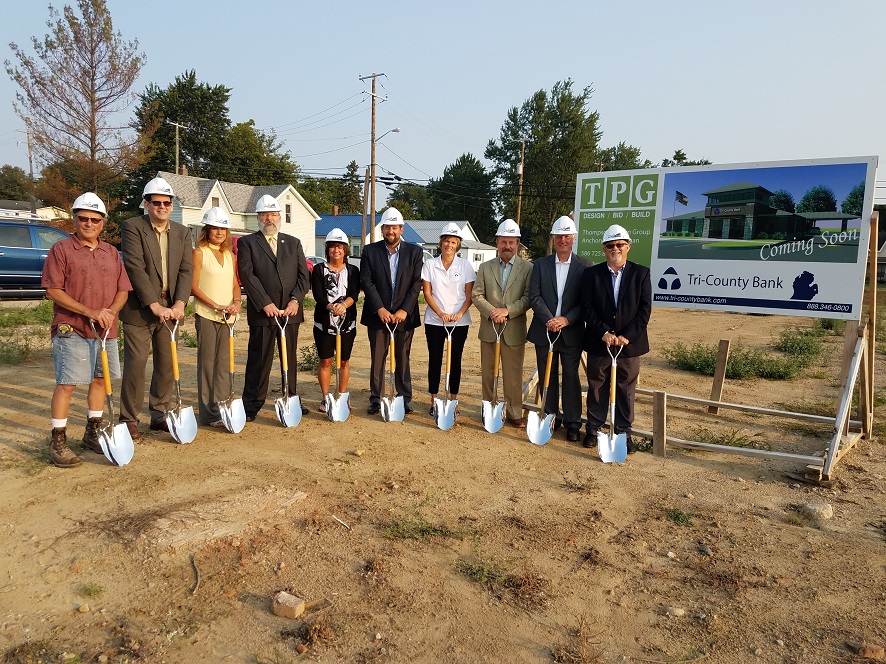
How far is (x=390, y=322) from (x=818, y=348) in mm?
9778

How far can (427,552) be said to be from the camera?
3.82 m

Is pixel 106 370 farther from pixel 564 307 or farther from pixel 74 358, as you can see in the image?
pixel 564 307

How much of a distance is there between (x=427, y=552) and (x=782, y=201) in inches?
193

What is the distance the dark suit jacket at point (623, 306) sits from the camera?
19.0 ft

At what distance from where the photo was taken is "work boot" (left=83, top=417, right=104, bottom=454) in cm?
538

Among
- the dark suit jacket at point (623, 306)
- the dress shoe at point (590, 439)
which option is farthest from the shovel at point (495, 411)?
the dark suit jacket at point (623, 306)

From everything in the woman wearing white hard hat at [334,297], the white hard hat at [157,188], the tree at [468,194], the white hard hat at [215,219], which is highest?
the tree at [468,194]

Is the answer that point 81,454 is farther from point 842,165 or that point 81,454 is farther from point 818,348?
point 818,348

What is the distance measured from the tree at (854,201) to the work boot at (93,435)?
697 centimetres

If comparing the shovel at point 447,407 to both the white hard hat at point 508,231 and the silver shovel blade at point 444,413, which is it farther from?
the white hard hat at point 508,231

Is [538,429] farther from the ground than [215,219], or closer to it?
closer to it

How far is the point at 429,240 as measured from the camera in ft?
161

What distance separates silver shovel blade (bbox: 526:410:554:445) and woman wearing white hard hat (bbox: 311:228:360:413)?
6.65 ft

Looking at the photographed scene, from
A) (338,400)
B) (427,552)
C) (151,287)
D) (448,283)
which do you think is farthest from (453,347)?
(427,552)
